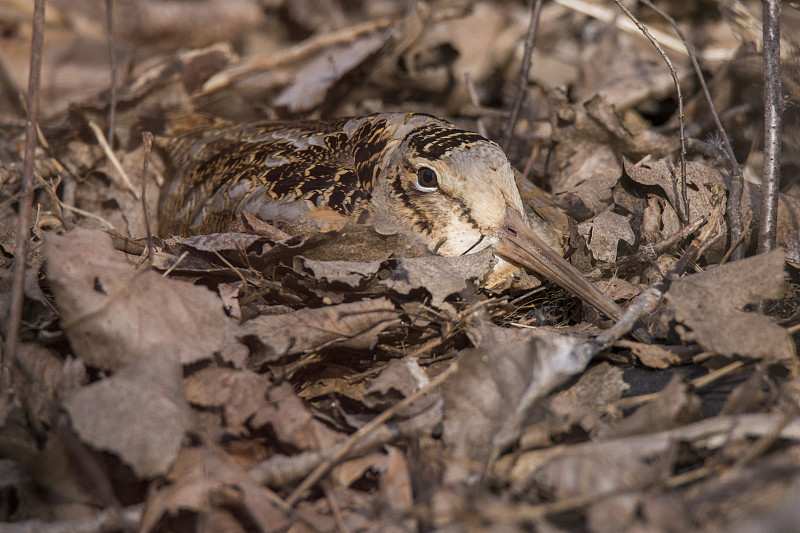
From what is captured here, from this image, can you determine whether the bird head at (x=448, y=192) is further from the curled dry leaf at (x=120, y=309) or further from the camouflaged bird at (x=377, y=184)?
the curled dry leaf at (x=120, y=309)

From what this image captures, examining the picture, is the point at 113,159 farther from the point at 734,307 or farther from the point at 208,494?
the point at 734,307

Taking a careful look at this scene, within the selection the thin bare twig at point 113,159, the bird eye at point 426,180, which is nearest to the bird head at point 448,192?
the bird eye at point 426,180

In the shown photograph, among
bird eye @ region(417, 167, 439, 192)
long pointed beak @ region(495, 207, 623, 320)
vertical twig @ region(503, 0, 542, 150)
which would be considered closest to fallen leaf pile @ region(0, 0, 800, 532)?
long pointed beak @ region(495, 207, 623, 320)

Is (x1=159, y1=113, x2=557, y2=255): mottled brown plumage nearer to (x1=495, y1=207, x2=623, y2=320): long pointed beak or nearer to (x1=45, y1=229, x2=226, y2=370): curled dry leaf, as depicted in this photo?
(x1=495, y1=207, x2=623, y2=320): long pointed beak

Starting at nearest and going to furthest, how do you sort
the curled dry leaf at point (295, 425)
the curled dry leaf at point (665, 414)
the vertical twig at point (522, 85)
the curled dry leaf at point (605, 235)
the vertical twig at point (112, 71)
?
1. the curled dry leaf at point (665, 414)
2. the curled dry leaf at point (295, 425)
3. the curled dry leaf at point (605, 235)
4. the vertical twig at point (112, 71)
5. the vertical twig at point (522, 85)

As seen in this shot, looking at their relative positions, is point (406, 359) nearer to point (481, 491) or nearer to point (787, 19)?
point (481, 491)

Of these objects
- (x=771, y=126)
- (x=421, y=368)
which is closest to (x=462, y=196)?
(x=421, y=368)
